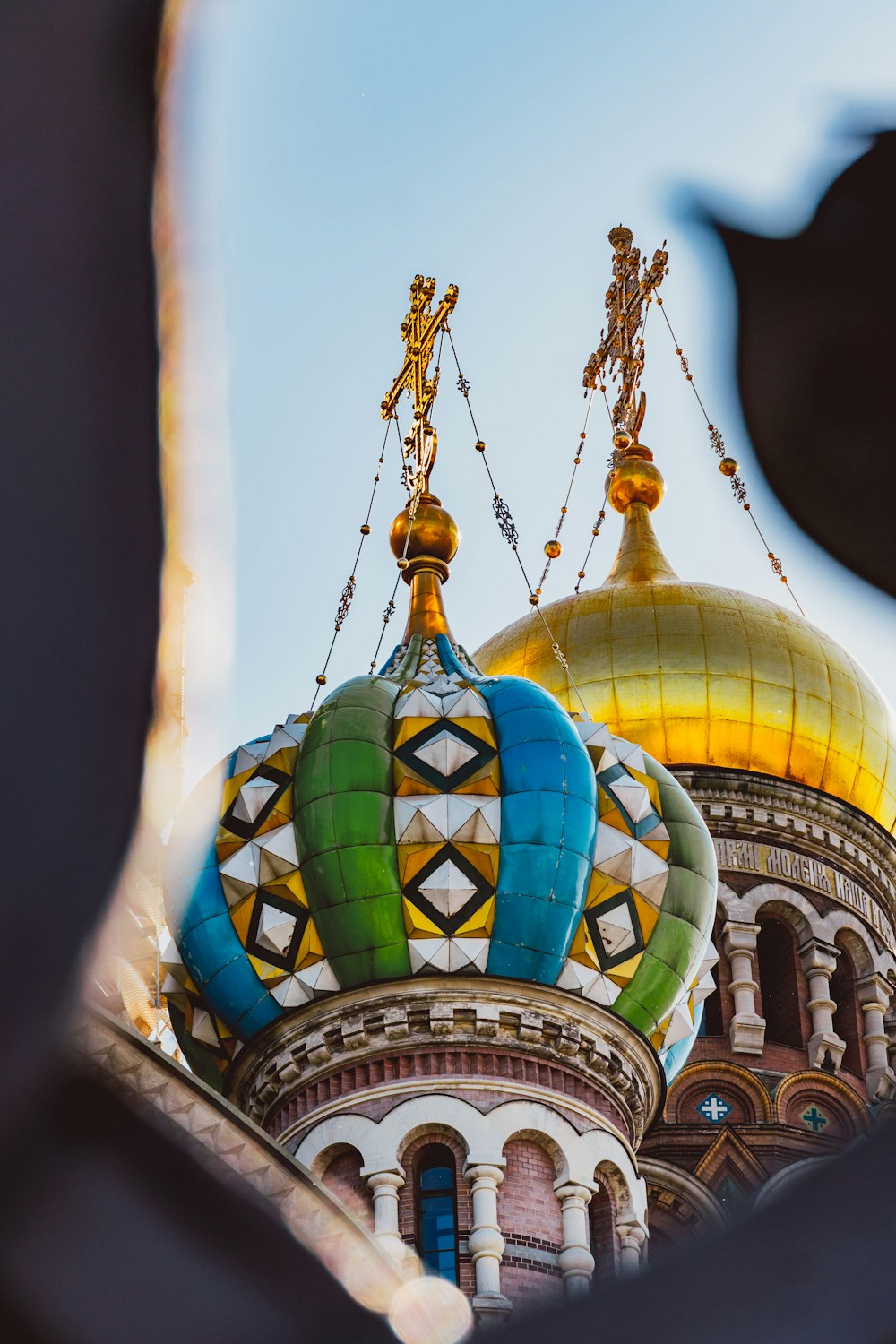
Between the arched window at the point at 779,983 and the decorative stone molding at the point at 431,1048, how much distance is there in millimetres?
5618

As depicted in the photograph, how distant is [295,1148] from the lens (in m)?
12.0

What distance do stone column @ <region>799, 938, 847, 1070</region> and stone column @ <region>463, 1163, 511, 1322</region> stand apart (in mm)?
6426

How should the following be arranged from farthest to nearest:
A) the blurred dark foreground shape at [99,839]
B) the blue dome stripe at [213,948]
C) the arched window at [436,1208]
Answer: the blue dome stripe at [213,948] < the arched window at [436,1208] < the blurred dark foreground shape at [99,839]

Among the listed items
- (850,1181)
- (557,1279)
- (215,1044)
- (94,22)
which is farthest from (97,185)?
(215,1044)

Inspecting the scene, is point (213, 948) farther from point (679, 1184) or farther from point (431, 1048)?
point (679, 1184)

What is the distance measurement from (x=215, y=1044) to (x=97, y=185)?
39.1 feet

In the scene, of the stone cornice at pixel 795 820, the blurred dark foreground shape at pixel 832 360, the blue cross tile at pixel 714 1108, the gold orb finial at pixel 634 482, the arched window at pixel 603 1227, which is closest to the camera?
the blurred dark foreground shape at pixel 832 360

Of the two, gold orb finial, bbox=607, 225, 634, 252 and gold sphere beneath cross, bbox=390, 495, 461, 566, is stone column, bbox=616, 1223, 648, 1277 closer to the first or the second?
gold sphere beneath cross, bbox=390, 495, 461, 566

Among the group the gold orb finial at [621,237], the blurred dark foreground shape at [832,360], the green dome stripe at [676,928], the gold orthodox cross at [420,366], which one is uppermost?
the gold orb finial at [621,237]

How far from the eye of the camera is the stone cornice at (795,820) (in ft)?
59.4

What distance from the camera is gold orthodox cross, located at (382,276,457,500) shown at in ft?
53.6

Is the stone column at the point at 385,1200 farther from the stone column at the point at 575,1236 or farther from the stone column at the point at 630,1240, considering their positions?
the stone column at the point at 630,1240

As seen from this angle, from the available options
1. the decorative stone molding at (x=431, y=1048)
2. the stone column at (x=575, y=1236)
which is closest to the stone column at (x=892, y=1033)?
the decorative stone molding at (x=431, y=1048)

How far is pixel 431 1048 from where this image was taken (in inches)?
473
